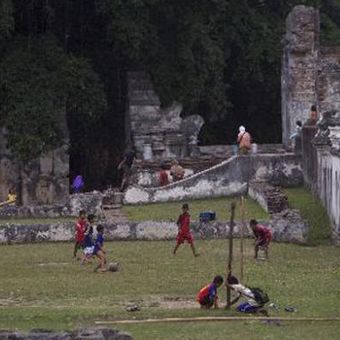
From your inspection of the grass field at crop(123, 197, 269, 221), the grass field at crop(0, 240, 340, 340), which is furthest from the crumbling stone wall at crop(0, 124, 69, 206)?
the grass field at crop(0, 240, 340, 340)

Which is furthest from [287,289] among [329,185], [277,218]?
[329,185]

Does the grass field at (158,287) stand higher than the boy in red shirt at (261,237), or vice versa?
the boy in red shirt at (261,237)

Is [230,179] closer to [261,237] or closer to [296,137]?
[296,137]

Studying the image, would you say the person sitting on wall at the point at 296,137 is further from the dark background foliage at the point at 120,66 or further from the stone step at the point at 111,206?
the stone step at the point at 111,206

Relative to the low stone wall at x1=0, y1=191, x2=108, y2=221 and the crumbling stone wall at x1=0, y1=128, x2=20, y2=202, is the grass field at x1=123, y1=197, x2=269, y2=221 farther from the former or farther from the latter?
the crumbling stone wall at x1=0, y1=128, x2=20, y2=202

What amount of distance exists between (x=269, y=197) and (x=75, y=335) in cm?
1654

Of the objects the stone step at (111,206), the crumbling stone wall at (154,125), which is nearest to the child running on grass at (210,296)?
the stone step at (111,206)

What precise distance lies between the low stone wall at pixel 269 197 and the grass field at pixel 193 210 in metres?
0.17

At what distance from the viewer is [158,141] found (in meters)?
42.8

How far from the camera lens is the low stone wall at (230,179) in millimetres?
34344

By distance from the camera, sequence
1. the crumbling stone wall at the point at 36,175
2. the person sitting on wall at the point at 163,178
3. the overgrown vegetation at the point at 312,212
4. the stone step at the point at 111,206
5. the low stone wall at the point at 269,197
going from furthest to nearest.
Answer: the crumbling stone wall at the point at 36,175 → the person sitting on wall at the point at 163,178 → the stone step at the point at 111,206 → the low stone wall at the point at 269,197 → the overgrown vegetation at the point at 312,212

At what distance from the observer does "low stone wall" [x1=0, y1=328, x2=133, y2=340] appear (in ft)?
49.9

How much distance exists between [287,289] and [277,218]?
7166 mm

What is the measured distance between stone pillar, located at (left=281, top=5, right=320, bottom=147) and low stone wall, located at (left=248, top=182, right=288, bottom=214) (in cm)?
888
